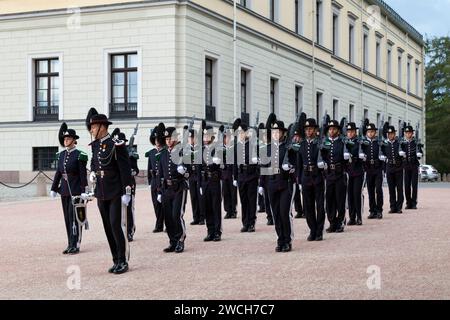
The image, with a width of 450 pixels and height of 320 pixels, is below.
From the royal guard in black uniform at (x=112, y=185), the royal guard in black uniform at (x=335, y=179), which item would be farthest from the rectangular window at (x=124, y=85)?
the royal guard in black uniform at (x=112, y=185)

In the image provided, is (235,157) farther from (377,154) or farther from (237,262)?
(237,262)

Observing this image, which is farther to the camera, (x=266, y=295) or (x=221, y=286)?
(x=221, y=286)

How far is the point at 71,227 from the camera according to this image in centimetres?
1159

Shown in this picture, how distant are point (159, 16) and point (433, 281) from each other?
2415 centimetres

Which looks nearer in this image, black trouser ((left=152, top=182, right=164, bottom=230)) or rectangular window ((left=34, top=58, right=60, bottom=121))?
black trouser ((left=152, top=182, right=164, bottom=230))

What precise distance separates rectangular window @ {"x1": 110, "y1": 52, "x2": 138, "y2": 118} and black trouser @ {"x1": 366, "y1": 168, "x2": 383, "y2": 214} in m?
16.0

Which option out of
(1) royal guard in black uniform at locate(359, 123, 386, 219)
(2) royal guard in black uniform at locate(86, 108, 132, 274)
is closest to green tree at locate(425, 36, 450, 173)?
(1) royal guard in black uniform at locate(359, 123, 386, 219)

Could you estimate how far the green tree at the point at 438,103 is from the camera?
6906 cm

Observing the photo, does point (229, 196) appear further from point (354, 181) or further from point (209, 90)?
point (209, 90)

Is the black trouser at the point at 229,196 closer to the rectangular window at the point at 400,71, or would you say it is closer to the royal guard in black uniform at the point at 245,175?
the royal guard in black uniform at the point at 245,175

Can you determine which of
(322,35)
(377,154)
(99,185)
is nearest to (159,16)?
(377,154)

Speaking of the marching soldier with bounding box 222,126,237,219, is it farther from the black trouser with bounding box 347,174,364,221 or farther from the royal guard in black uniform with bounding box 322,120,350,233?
the black trouser with bounding box 347,174,364,221

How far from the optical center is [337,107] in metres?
50.1

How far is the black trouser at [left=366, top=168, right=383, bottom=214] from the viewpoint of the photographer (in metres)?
17.0
